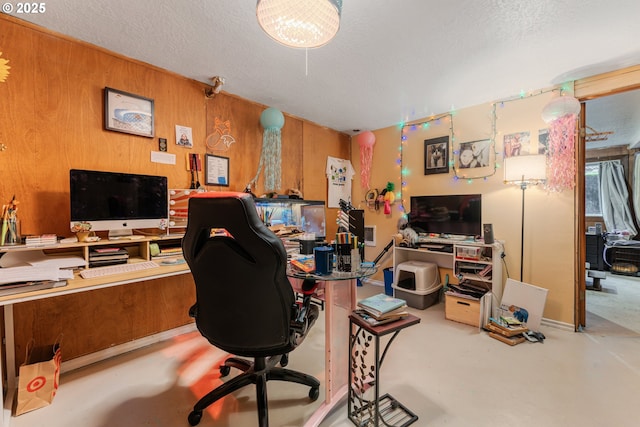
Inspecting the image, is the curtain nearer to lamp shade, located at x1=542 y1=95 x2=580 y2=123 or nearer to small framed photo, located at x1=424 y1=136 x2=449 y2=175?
lamp shade, located at x1=542 y1=95 x2=580 y2=123

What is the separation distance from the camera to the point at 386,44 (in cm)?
201

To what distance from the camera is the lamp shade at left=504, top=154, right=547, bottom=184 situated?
260cm

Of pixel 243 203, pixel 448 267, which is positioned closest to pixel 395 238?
pixel 448 267

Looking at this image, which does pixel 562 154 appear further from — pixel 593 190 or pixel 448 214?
pixel 593 190

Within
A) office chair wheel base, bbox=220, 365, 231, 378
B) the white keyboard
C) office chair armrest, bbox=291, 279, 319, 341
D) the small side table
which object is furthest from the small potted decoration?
the small side table

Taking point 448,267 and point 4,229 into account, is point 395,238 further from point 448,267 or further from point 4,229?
point 4,229

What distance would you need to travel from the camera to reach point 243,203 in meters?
1.10

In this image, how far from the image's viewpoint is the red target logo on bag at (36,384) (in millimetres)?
1547

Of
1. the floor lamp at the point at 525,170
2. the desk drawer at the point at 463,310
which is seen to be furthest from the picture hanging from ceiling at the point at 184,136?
the floor lamp at the point at 525,170

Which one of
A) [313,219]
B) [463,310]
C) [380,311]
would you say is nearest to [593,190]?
[463,310]

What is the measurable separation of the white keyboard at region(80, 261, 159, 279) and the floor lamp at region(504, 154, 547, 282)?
331cm

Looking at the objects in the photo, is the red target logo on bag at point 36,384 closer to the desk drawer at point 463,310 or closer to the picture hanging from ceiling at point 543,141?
the desk drawer at point 463,310

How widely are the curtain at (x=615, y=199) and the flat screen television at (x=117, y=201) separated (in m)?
7.79

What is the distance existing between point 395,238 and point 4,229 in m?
3.45
